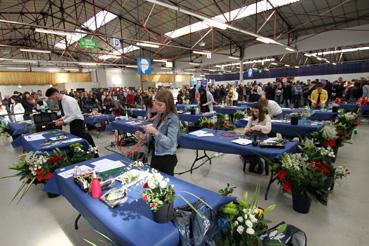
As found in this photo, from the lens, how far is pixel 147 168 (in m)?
1.85

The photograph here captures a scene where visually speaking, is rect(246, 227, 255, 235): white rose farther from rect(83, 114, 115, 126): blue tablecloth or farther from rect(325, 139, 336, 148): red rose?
rect(83, 114, 115, 126): blue tablecloth

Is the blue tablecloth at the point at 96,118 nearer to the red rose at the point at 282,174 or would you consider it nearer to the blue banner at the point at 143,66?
the blue banner at the point at 143,66

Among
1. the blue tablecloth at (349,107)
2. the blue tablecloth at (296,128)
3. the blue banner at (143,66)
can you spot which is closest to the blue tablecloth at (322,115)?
the blue tablecloth at (296,128)

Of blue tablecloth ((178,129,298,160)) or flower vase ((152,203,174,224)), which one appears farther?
blue tablecloth ((178,129,298,160))

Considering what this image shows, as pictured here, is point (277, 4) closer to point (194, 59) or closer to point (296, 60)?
point (194, 59)

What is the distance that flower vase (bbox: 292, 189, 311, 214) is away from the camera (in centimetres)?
228

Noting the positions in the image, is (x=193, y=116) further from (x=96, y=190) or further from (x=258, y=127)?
(x=96, y=190)

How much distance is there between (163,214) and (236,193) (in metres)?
1.97

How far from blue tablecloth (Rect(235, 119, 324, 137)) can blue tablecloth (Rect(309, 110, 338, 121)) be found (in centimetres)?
141

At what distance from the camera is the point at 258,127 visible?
3.07 meters

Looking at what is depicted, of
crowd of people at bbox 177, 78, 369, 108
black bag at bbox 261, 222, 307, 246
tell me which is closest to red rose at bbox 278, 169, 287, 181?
black bag at bbox 261, 222, 307, 246

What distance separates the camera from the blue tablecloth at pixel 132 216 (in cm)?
105

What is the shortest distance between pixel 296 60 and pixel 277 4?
1454 centimetres

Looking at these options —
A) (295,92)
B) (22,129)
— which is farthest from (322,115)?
(22,129)
